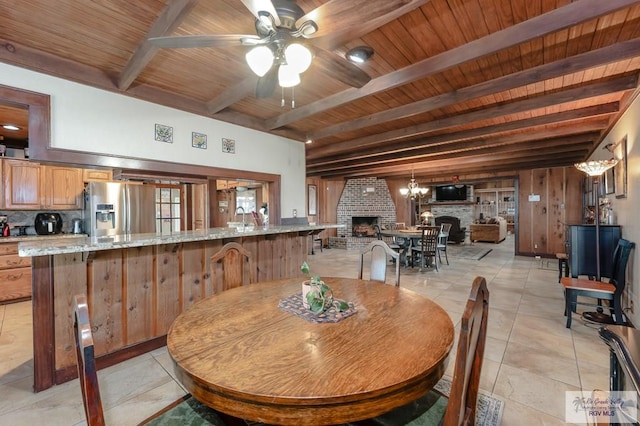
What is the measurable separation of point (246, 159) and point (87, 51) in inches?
83.2

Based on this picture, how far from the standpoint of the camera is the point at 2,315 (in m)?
3.33

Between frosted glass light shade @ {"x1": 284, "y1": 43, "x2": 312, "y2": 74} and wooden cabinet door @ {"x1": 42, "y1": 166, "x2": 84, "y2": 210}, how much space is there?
4531 mm

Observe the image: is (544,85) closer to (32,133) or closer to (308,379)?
(308,379)

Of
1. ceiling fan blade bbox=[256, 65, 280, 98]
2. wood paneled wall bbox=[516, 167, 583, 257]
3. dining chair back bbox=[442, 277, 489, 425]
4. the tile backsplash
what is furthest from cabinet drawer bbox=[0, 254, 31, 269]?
wood paneled wall bbox=[516, 167, 583, 257]

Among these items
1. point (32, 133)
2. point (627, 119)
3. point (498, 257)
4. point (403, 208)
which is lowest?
point (498, 257)

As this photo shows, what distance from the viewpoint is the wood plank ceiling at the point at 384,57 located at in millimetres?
1846

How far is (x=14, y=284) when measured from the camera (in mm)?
3760

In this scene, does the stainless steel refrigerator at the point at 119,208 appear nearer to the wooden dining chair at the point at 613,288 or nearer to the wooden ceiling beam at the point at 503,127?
the wooden ceiling beam at the point at 503,127

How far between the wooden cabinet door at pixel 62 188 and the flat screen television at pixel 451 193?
39.5 ft

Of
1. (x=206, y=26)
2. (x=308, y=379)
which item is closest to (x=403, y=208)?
(x=206, y=26)

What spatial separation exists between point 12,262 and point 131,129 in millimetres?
2706

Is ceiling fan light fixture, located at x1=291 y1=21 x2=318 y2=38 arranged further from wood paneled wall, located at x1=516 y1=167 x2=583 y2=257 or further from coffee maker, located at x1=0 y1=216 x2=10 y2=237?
wood paneled wall, located at x1=516 y1=167 x2=583 y2=257

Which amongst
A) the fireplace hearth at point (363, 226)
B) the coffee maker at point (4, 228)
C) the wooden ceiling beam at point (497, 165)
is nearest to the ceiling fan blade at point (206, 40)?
the coffee maker at point (4, 228)

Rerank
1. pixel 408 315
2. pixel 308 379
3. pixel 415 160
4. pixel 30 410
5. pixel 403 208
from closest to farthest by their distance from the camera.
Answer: pixel 308 379
pixel 408 315
pixel 30 410
pixel 415 160
pixel 403 208
